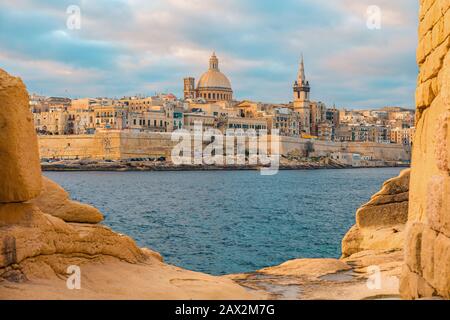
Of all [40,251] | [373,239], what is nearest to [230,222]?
[373,239]

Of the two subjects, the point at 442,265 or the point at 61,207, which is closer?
the point at 442,265

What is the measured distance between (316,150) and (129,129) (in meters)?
22.5

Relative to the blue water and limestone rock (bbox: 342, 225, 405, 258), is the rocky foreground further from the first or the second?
the blue water

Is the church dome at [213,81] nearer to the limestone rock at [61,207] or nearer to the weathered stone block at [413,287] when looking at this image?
the limestone rock at [61,207]

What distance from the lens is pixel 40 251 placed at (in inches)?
193

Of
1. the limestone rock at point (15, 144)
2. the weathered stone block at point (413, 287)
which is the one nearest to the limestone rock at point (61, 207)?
the limestone rock at point (15, 144)

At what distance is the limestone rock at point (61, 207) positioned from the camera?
5922 millimetres

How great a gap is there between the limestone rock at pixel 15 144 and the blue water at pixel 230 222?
731cm

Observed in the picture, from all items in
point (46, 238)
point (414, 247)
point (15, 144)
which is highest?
point (15, 144)

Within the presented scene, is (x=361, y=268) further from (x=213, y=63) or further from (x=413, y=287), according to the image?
(x=213, y=63)

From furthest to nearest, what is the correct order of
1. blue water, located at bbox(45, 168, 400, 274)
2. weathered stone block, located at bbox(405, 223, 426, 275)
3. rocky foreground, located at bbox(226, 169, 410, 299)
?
blue water, located at bbox(45, 168, 400, 274), rocky foreground, located at bbox(226, 169, 410, 299), weathered stone block, located at bbox(405, 223, 426, 275)

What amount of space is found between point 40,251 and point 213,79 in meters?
86.0

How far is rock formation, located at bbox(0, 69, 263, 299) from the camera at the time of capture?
457 centimetres

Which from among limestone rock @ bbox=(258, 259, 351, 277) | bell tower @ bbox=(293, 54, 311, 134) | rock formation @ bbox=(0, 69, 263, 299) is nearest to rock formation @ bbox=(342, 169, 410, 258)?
limestone rock @ bbox=(258, 259, 351, 277)
